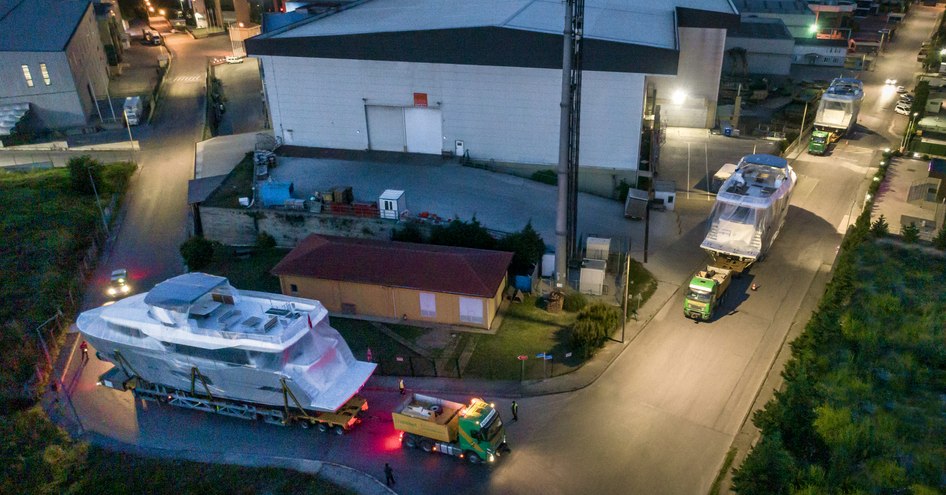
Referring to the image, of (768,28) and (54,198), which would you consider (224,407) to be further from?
(768,28)

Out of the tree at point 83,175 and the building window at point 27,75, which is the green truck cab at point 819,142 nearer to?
the tree at point 83,175

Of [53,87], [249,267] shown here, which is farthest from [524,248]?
[53,87]

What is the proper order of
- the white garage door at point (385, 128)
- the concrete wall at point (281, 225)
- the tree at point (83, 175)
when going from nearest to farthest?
the concrete wall at point (281, 225) < the tree at point (83, 175) < the white garage door at point (385, 128)

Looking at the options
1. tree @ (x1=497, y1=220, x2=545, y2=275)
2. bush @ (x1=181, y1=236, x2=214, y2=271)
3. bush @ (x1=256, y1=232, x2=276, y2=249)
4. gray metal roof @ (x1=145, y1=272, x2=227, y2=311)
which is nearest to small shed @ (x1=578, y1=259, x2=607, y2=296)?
tree @ (x1=497, y1=220, x2=545, y2=275)

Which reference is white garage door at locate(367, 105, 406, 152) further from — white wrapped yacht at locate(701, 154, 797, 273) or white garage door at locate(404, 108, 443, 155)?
white wrapped yacht at locate(701, 154, 797, 273)

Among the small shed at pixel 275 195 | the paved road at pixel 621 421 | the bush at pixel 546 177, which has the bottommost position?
the paved road at pixel 621 421

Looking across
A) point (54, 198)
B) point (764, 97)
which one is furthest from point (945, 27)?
point (54, 198)

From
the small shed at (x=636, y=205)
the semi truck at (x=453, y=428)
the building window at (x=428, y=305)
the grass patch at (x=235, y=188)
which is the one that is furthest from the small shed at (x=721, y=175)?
the grass patch at (x=235, y=188)
